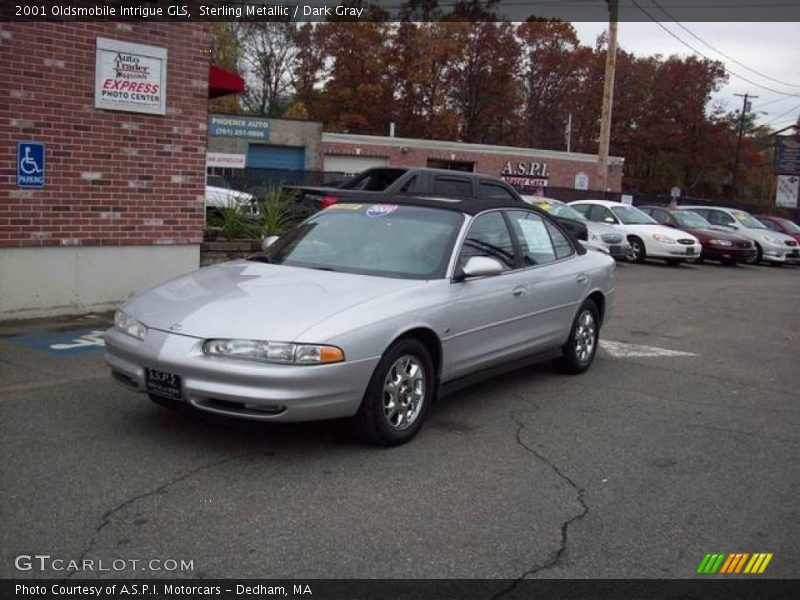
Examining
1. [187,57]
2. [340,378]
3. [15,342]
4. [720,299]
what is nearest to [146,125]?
[187,57]

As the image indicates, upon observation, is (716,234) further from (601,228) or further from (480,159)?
(480,159)

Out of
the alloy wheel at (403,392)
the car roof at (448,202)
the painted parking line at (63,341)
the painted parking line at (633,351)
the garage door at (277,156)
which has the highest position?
the garage door at (277,156)

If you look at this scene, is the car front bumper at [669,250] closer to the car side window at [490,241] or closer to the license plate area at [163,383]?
the car side window at [490,241]

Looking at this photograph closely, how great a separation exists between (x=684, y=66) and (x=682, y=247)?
48.4 m

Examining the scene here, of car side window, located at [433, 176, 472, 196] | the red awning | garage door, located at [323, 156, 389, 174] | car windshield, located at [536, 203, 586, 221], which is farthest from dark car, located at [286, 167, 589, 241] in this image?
garage door, located at [323, 156, 389, 174]

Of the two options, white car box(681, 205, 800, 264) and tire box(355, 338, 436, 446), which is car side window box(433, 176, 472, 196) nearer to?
tire box(355, 338, 436, 446)

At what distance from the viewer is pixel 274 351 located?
4449 mm

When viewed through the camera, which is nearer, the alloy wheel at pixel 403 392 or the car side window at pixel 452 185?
the alloy wheel at pixel 403 392

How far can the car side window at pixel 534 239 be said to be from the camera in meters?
6.57

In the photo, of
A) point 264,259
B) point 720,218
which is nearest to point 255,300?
point 264,259

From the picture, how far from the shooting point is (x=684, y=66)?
6303cm

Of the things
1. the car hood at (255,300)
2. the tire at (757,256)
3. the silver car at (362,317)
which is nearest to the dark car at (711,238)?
the tire at (757,256)

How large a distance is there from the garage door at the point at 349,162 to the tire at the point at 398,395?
34130mm

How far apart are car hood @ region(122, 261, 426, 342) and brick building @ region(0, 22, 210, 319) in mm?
3505
